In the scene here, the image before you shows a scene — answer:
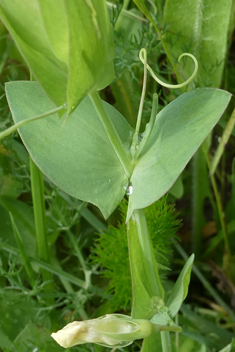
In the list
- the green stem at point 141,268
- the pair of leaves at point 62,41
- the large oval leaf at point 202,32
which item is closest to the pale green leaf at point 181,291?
the green stem at point 141,268

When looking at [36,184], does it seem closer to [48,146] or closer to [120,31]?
[48,146]

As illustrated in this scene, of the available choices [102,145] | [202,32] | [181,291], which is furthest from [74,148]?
[202,32]

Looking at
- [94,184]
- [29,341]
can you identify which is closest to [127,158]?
[94,184]

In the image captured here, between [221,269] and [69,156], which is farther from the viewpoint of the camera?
[221,269]

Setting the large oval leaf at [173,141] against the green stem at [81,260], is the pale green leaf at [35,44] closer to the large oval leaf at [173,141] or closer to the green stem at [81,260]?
the large oval leaf at [173,141]

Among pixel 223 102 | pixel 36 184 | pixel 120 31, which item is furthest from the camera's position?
pixel 120 31

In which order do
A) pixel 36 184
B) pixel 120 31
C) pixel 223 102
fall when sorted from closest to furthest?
pixel 223 102, pixel 36 184, pixel 120 31
